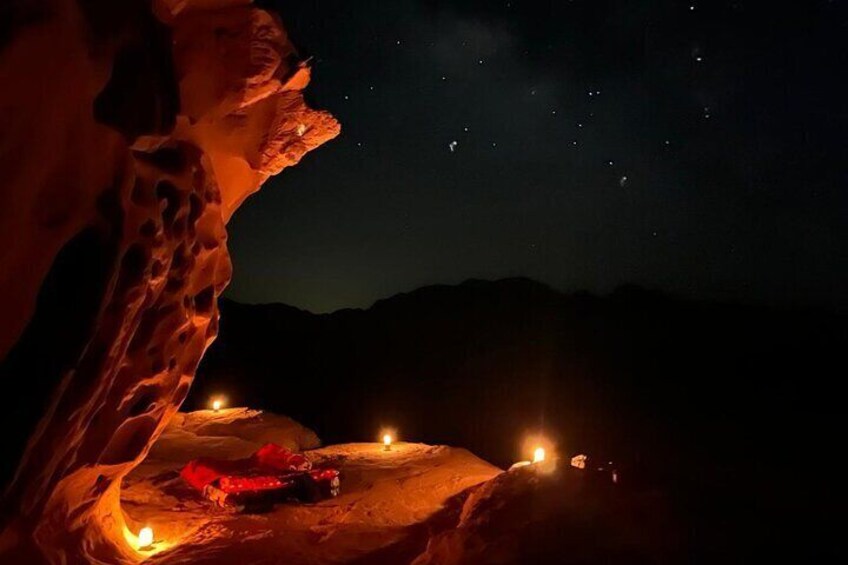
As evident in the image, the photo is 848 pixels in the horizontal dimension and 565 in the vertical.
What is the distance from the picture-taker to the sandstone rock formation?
404 cm

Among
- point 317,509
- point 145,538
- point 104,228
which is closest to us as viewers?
point 104,228

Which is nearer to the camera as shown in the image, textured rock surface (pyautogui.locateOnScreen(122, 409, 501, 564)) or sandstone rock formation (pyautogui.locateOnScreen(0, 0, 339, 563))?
sandstone rock formation (pyautogui.locateOnScreen(0, 0, 339, 563))

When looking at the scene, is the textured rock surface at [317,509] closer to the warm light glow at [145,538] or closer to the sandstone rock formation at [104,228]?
the warm light glow at [145,538]

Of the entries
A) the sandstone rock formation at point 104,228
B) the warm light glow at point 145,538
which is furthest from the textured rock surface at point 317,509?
the sandstone rock formation at point 104,228

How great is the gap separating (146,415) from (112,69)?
134 inches

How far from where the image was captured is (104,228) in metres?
4.52

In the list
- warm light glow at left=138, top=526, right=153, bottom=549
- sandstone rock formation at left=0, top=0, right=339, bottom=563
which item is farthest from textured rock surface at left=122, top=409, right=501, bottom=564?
sandstone rock formation at left=0, top=0, right=339, bottom=563

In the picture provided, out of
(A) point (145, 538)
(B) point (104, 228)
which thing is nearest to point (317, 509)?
(A) point (145, 538)

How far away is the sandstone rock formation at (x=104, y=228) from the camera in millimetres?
4043

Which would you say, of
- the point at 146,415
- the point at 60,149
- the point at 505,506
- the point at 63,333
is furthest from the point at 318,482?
the point at 60,149

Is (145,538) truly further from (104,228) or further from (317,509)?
(104,228)

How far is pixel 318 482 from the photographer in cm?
840

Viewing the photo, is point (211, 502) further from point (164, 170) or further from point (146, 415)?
point (164, 170)

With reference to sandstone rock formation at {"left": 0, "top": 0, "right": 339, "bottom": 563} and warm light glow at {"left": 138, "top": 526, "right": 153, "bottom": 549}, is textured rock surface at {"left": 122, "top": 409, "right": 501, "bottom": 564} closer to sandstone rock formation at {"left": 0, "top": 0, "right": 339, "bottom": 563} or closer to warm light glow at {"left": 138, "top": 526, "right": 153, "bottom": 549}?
warm light glow at {"left": 138, "top": 526, "right": 153, "bottom": 549}
